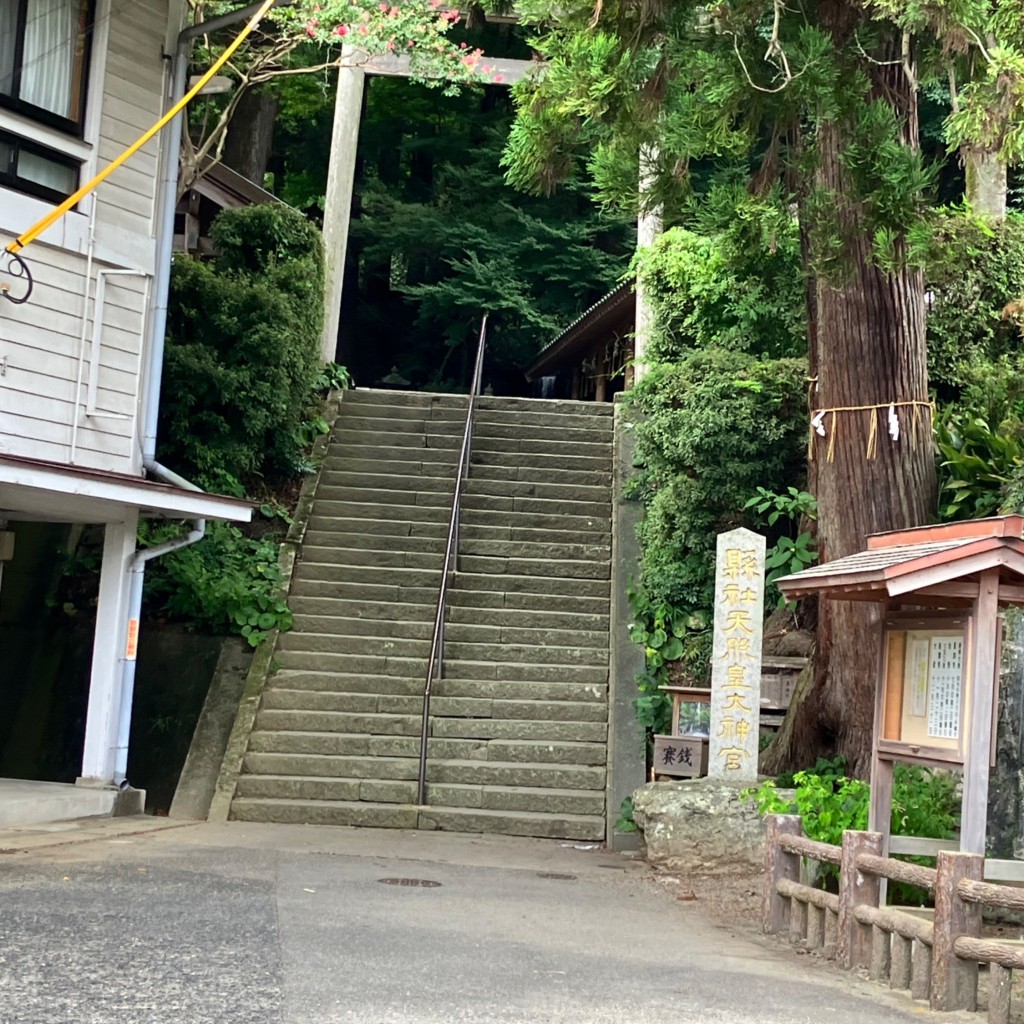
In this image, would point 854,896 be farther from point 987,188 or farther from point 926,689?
point 987,188

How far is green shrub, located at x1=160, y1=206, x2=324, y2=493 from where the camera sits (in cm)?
1359

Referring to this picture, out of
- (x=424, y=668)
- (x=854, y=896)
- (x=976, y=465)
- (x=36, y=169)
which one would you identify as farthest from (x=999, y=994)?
(x=36, y=169)

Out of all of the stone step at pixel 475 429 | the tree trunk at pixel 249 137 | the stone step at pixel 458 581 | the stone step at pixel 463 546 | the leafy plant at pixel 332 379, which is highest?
the tree trunk at pixel 249 137

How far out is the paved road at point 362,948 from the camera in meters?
4.90

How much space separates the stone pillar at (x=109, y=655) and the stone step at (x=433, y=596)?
10.0 ft

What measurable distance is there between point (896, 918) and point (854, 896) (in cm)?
36

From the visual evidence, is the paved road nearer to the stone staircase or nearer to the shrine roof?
the stone staircase

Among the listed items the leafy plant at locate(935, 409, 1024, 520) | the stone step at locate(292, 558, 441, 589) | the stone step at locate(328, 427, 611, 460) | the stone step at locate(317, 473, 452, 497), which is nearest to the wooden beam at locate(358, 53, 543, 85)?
the stone step at locate(328, 427, 611, 460)

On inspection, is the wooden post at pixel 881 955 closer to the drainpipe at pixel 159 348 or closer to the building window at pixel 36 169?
the drainpipe at pixel 159 348

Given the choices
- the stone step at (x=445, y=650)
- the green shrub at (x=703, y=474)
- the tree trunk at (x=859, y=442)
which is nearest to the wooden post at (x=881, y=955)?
the tree trunk at (x=859, y=442)

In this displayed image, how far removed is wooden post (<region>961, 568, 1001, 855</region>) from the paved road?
3.06ft

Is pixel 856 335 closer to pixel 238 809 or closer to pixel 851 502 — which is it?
pixel 851 502

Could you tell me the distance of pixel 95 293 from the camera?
9.94 m

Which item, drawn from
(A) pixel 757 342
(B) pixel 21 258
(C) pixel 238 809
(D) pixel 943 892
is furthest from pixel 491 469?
(D) pixel 943 892
